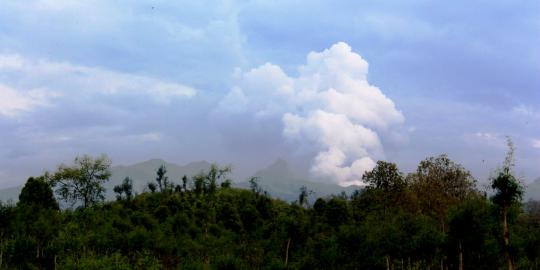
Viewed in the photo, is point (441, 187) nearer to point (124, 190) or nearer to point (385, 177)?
point (385, 177)

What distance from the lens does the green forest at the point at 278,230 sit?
72250 millimetres

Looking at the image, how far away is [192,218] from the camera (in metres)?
123

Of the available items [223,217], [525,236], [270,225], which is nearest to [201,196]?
[223,217]

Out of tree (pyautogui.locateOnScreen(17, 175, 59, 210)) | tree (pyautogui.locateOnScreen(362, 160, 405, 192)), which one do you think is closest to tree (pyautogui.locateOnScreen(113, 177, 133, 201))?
tree (pyautogui.locateOnScreen(17, 175, 59, 210))

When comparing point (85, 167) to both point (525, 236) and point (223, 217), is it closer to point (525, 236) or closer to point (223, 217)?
point (223, 217)

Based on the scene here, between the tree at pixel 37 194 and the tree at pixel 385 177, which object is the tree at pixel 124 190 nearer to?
the tree at pixel 37 194

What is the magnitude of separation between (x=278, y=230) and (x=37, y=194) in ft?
188

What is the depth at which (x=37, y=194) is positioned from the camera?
11244 cm

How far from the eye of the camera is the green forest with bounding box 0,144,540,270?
72.2 meters

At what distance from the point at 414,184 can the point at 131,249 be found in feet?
181

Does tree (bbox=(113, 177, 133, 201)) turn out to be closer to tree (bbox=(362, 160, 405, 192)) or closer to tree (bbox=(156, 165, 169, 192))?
tree (bbox=(156, 165, 169, 192))

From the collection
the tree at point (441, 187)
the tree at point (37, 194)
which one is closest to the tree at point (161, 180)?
the tree at point (37, 194)

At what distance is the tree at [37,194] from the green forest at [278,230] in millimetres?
235

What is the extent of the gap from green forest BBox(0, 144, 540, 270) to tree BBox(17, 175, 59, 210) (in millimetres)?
235
